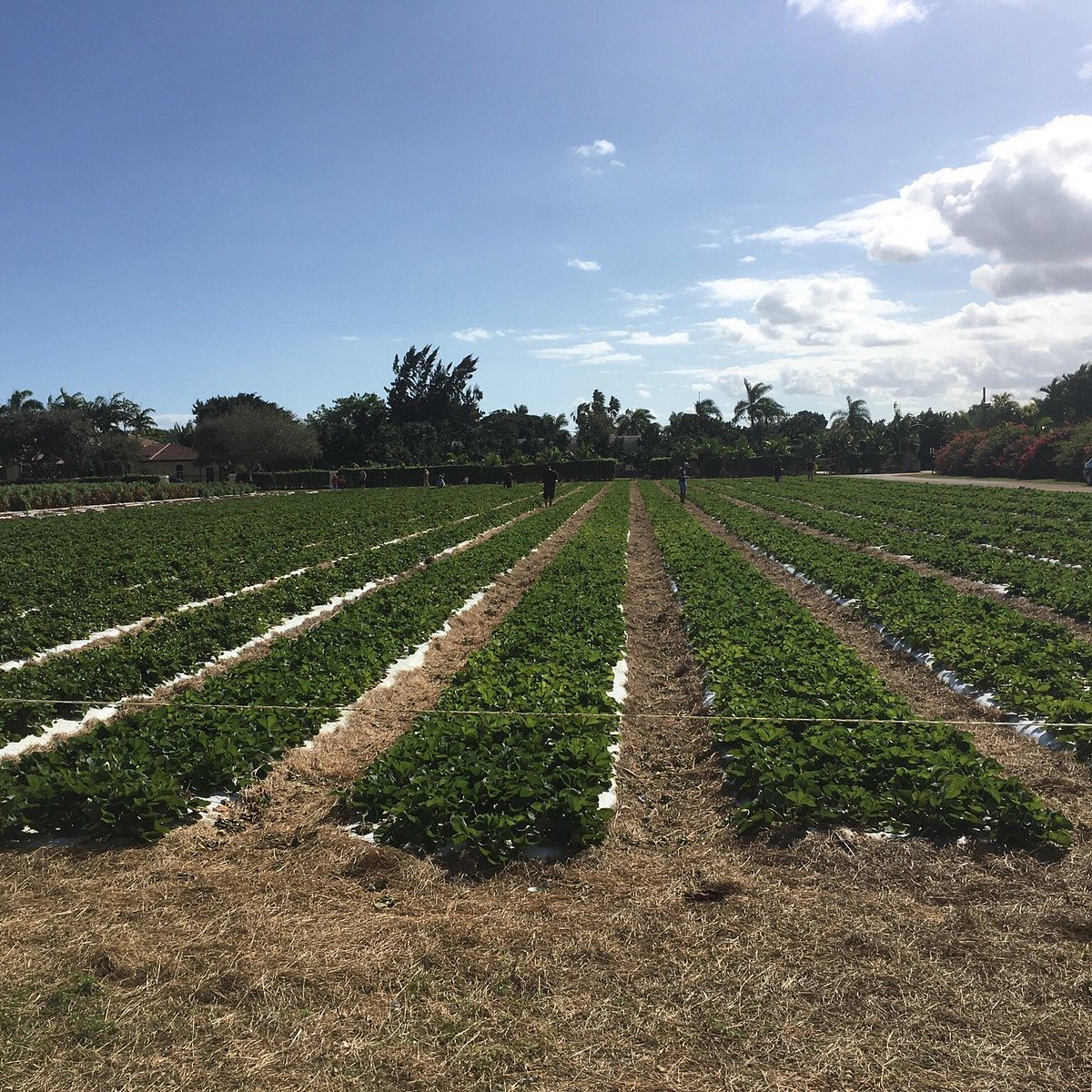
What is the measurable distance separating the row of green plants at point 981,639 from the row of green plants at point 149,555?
11625 mm

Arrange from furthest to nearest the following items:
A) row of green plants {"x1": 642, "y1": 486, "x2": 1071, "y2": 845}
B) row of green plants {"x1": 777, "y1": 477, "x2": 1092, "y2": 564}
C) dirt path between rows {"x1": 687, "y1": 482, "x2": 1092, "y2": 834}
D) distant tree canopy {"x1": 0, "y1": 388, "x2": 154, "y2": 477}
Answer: distant tree canopy {"x1": 0, "y1": 388, "x2": 154, "y2": 477}
row of green plants {"x1": 777, "y1": 477, "x2": 1092, "y2": 564}
dirt path between rows {"x1": 687, "y1": 482, "x2": 1092, "y2": 834}
row of green plants {"x1": 642, "y1": 486, "x2": 1071, "y2": 845}

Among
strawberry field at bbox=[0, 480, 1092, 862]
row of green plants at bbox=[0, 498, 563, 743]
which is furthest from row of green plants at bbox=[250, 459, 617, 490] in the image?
row of green plants at bbox=[0, 498, 563, 743]

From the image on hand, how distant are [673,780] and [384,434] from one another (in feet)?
275

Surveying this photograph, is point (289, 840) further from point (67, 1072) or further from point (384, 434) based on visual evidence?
point (384, 434)

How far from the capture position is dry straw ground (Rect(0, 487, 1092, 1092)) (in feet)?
11.9

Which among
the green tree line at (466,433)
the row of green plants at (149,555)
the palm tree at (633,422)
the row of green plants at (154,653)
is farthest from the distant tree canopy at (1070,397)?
the row of green plants at (154,653)

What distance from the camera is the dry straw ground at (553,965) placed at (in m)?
3.63

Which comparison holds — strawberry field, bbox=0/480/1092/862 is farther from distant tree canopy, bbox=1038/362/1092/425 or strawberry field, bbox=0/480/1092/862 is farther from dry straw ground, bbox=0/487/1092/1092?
distant tree canopy, bbox=1038/362/1092/425

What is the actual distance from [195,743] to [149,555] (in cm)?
1554

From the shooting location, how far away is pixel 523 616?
503 inches

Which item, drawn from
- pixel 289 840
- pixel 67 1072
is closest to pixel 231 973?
pixel 67 1072

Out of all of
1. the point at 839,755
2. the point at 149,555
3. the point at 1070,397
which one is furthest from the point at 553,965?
the point at 1070,397

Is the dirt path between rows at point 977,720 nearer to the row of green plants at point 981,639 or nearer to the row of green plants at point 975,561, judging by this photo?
the row of green plants at point 981,639

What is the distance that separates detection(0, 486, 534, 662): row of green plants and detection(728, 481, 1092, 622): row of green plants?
14.0m
